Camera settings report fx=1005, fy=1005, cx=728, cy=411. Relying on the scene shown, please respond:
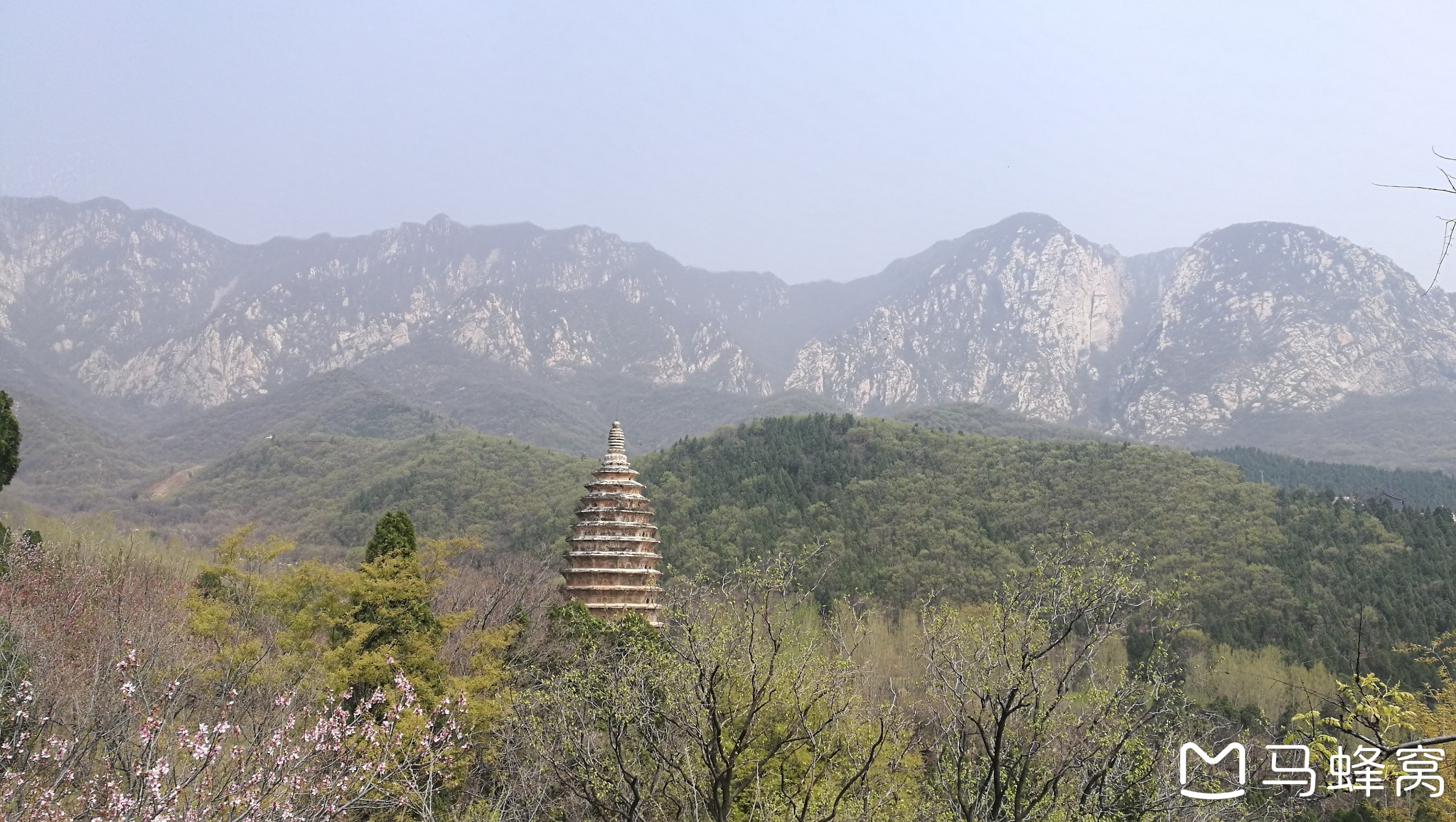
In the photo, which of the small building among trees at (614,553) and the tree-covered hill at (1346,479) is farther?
the tree-covered hill at (1346,479)

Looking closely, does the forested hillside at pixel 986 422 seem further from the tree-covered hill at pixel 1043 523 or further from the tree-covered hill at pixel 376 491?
the tree-covered hill at pixel 376 491

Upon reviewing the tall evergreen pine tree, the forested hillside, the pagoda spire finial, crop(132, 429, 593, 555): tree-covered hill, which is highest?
the pagoda spire finial

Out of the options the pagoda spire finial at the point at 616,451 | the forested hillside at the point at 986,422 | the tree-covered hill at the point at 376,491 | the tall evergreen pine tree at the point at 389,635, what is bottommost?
the tree-covered hill at the point at 376,491

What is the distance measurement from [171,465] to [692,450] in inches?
3716

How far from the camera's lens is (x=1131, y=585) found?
10930mm

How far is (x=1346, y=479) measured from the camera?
389 ft

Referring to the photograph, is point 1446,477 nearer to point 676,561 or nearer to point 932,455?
point 932,455

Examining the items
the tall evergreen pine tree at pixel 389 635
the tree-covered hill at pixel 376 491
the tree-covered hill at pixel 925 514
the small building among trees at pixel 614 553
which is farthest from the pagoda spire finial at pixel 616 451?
the tree-covered hill at pixel 376 491

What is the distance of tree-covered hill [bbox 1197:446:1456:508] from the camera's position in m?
104

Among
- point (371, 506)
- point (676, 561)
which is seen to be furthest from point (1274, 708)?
point (371, 506)

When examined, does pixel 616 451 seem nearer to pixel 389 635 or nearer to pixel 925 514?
pixel 389 635

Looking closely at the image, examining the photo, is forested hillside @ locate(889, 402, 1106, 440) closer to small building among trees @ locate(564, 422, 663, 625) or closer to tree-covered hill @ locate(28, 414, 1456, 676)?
tree-covered hill @ locate(28, 414, 1456, 676)

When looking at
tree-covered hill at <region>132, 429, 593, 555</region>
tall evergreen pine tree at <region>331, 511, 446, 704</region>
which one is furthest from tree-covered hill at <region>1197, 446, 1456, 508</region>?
tall evergreen pine tree at <region>331, 511, 446, 704</region>

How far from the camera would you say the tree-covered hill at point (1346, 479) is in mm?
104062
